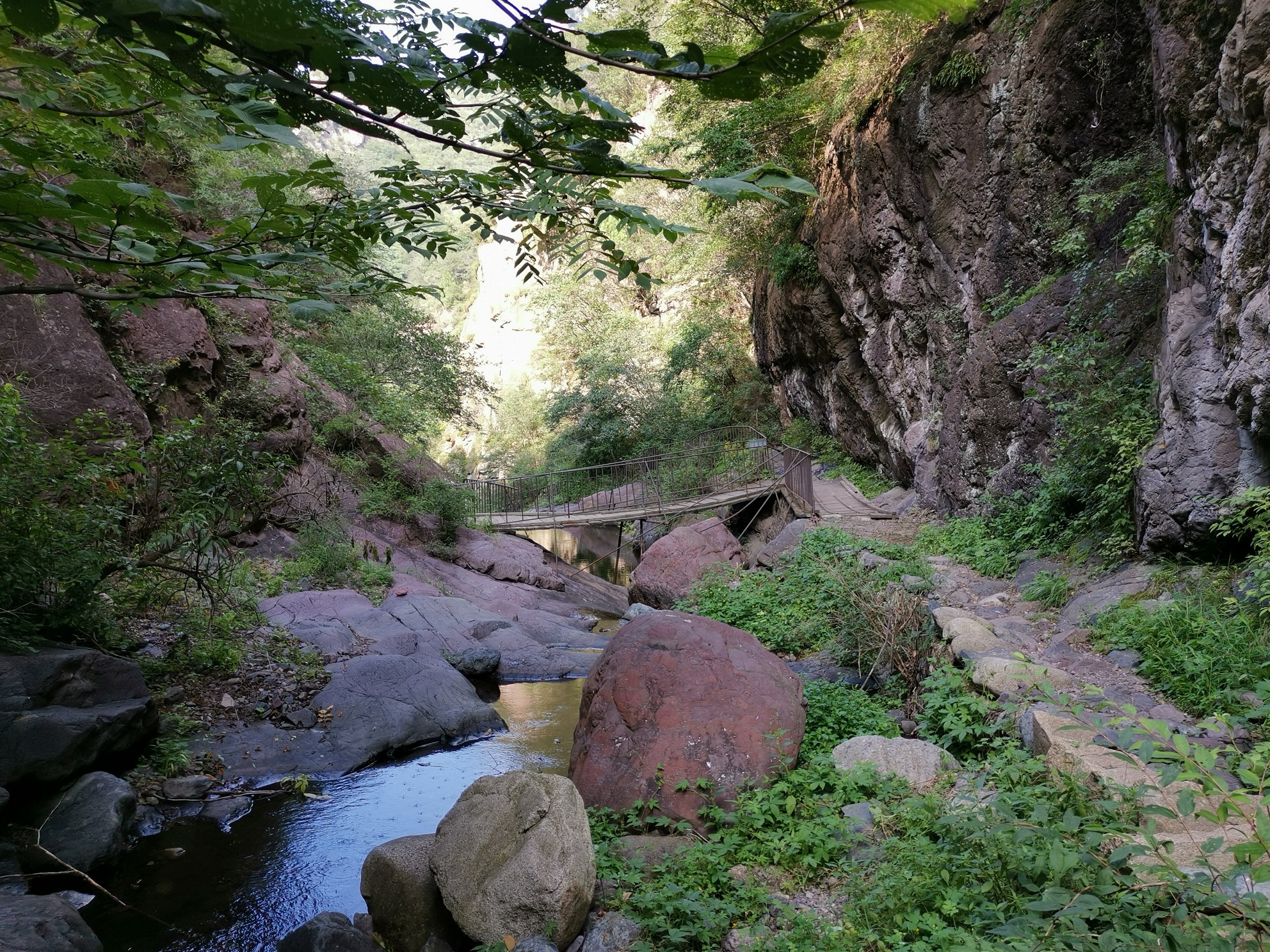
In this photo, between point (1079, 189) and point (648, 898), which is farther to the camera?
point (1079, 189)

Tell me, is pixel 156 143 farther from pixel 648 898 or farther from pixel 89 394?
pixel 89 394

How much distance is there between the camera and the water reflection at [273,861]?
411cm

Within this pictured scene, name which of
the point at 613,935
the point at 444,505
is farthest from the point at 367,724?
the point at 444,505

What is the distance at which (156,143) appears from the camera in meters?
2.01

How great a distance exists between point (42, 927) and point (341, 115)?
410cm

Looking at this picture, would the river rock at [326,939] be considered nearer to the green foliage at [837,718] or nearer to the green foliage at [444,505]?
the green foliage at [837,718]

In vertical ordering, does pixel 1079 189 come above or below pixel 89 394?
above

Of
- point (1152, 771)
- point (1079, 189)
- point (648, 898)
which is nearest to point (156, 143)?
point (648, 898)

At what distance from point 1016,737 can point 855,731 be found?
1.41 metres

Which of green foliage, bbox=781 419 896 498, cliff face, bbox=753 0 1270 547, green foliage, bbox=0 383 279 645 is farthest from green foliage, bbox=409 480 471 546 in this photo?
cliff face, bbox=753 0 1270 547

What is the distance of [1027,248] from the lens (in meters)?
8.70

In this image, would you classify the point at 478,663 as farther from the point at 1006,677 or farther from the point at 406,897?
the point at 1006,677

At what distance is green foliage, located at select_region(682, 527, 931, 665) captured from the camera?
22.1 feet

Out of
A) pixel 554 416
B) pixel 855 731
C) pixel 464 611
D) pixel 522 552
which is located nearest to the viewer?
pixel 855 731
